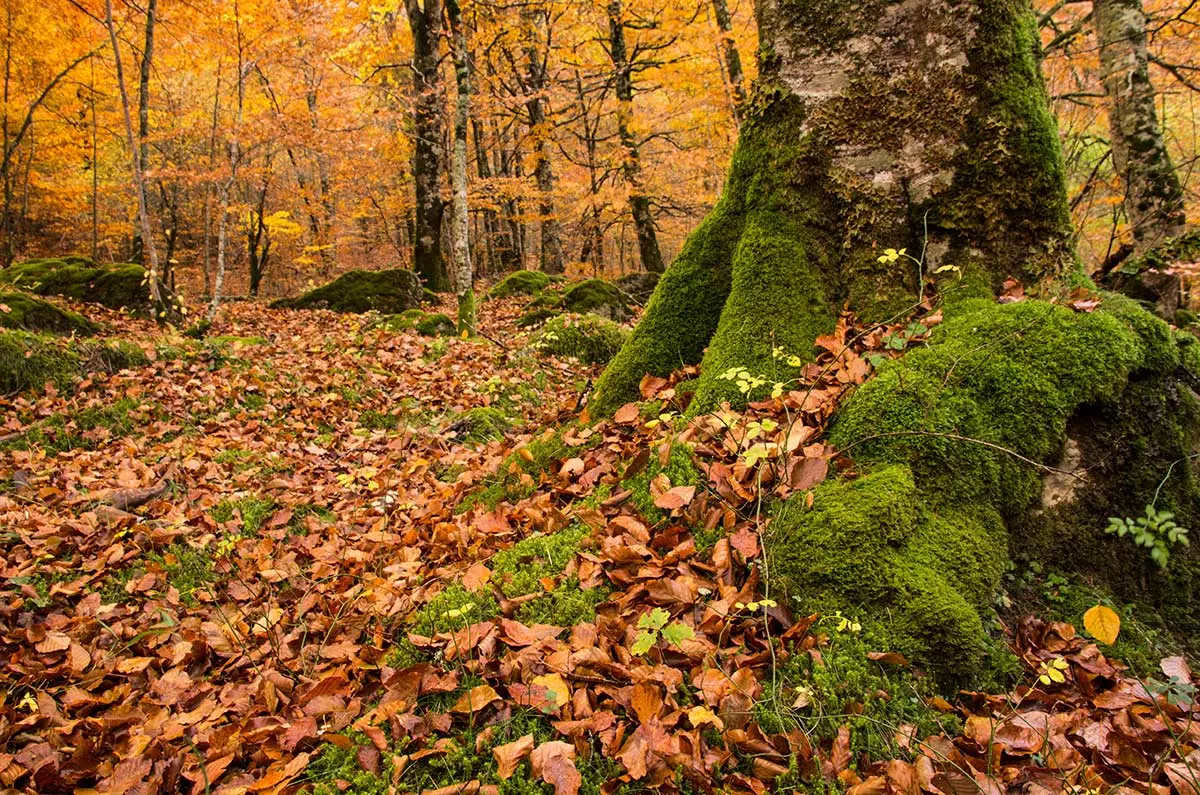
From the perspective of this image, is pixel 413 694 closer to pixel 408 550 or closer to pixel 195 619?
pixel 408 550

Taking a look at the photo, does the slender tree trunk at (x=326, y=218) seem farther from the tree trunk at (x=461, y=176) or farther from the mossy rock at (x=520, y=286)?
the tree trunk at (x=461, y=176)

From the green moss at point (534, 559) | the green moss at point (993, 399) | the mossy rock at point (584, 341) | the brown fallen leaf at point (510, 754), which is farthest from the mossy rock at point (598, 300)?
the brown fallen leaf at point (510, 754)

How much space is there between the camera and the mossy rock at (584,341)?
8.66 meters

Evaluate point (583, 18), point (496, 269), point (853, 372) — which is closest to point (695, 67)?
point (583, 18)

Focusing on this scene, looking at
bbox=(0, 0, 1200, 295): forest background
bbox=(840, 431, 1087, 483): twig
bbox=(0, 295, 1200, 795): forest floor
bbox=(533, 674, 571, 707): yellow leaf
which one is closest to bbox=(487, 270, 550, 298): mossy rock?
bbox=(0, 0, 1200, 295): forest background

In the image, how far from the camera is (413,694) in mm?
2154

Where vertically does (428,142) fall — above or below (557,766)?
above

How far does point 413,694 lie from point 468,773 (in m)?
0.41

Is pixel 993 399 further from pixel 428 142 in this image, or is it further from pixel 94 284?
pixel 94 284

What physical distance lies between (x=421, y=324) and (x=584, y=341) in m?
3.07

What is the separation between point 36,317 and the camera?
922 cm

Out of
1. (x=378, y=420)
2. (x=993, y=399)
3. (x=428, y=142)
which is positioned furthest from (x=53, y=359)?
(x=993, y=399)

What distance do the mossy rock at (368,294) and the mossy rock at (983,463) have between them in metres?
11.6

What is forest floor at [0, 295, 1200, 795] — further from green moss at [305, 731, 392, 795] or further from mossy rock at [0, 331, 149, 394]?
mossy rock at [0, 331, 149, 394]
